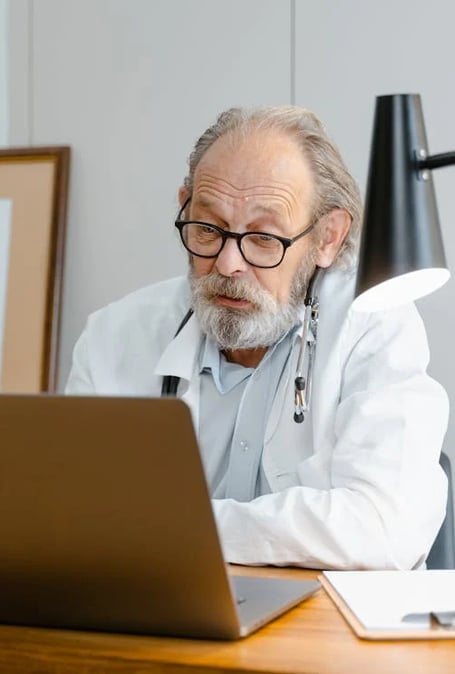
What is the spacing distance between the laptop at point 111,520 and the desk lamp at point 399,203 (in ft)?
1.09

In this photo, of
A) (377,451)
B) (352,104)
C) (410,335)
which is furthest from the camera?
(352,104)

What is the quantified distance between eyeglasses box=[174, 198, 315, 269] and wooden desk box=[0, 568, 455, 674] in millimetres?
1022

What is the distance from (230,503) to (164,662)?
71cm

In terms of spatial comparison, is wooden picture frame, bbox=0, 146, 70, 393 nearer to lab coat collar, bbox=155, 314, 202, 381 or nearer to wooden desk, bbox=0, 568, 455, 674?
lab coat collar, bbox=155, 314, 202, 381

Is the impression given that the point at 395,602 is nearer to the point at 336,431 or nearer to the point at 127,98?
the point at 336,431

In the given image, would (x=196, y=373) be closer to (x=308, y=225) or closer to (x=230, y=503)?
(x=308, y=225)

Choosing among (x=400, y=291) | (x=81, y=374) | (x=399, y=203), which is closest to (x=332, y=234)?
(x=81, y=374)

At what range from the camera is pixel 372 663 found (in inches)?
42.6

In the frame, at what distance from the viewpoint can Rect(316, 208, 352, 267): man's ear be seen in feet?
7.48

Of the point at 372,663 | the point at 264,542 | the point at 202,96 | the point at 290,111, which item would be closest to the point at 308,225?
the point at 290,111

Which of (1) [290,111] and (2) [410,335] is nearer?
(2) [410,335]

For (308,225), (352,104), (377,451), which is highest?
(352,104)

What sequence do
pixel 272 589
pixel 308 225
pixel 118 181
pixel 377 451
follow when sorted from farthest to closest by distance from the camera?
1. pixel 118 181
2. pixel 308 225
3. pixel 377 451
4. pixel 272 589

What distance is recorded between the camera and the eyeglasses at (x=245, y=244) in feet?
7.03
